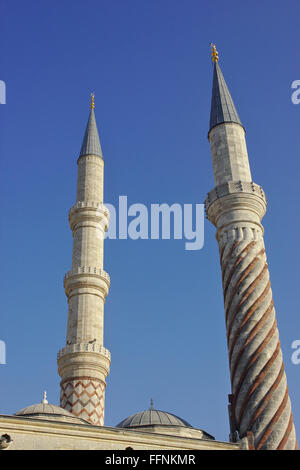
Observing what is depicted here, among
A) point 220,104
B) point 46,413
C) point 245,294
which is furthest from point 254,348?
point 220,104

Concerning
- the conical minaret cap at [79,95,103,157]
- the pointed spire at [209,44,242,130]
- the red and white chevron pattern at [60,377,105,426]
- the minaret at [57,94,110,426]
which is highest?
the conical minaret cap at [79,95,103,157]

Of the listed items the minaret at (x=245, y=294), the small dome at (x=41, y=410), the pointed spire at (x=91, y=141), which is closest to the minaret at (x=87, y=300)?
the pointed spire at (x=91, y=141)

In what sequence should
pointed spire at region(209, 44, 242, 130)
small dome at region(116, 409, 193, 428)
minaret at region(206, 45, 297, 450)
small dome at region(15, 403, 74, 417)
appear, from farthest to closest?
pointed spire at region(209, 44, 242, 130) → small dome at region(116, 409, 193, 428) → small dome at region(15, 403, 74, 417) → minaret at region(206, 45, 297, 450)

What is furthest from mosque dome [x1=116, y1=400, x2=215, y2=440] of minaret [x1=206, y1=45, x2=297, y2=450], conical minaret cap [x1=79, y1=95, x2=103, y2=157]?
conical minaret cap [x1=79, y1=95, x2=103, y2=157]

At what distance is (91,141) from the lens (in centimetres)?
2781

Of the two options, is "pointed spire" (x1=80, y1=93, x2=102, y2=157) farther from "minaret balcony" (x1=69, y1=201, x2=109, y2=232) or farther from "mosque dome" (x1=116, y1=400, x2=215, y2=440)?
"mosque dome" (x1=116, y1=400, x2=215, y2=440)

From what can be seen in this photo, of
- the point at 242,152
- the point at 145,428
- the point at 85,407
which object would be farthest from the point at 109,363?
the point at 242,152

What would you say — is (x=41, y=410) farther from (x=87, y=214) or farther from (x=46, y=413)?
(x=87, y=214)

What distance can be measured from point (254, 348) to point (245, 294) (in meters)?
1.68

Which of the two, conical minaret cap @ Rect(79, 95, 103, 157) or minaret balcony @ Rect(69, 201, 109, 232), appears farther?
conical minaret cap @ Rect(79, 95, 103, 157)

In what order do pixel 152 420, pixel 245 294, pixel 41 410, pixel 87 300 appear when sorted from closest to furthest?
pixel 41 410 < pixel 245 294 < pixel 152 420 < pixel 87 300

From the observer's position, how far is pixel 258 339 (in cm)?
1620

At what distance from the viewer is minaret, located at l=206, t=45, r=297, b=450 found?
15242 mm
